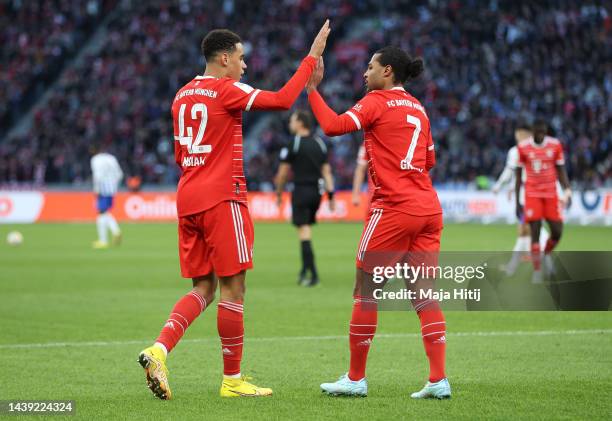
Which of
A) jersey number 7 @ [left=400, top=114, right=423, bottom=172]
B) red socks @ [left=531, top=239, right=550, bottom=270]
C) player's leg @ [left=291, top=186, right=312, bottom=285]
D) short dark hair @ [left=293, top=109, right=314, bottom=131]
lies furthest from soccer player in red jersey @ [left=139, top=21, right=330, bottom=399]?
red socks @ [left=531, top=239, right=550, bottom=270]

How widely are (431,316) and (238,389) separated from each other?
54.4 inches

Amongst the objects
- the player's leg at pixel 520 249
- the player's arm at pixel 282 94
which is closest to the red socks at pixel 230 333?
the player's arm at pixel 282 94

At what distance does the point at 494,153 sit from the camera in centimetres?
3306

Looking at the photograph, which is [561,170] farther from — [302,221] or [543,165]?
[302,221]

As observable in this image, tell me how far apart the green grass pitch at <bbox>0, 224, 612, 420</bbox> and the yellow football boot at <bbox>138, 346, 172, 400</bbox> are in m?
0.12

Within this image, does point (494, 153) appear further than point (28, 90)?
No

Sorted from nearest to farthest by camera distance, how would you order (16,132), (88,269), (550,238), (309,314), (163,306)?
1. (309,314)
2. (163,306)
3. (550,238)
4. (88,269)
5. (16,132)

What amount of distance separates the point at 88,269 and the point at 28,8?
31939 mm

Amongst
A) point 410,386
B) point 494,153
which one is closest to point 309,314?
point 410,386

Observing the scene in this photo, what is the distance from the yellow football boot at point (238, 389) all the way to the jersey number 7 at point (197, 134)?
156 cm

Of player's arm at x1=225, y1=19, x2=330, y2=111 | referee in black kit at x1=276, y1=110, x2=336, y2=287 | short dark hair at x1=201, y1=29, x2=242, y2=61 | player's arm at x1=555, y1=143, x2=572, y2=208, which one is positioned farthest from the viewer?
referee in black kit at x1=276, y1=110, x2=336, y2=287

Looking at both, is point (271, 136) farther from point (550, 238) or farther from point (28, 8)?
point (550, 238)

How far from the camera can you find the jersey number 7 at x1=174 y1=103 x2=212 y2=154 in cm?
686

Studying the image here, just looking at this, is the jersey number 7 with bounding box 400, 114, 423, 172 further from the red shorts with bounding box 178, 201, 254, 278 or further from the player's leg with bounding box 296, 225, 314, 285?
the player's leg with bounding box 296, 225, 314, 285
